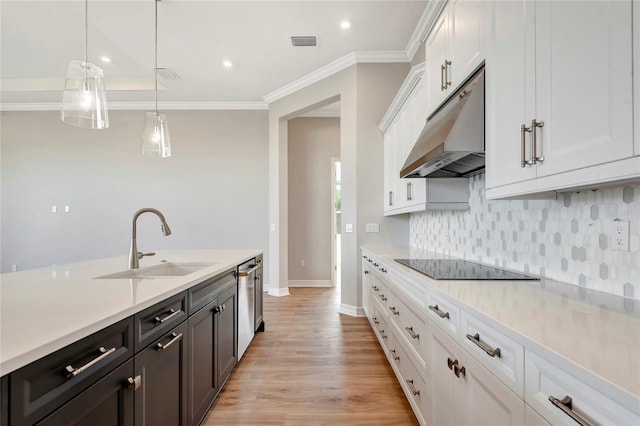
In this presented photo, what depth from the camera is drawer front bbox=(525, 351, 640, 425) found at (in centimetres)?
55

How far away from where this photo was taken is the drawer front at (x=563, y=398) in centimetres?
55

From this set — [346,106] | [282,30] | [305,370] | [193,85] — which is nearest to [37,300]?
[305,370]

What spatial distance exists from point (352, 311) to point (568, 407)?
3.36m

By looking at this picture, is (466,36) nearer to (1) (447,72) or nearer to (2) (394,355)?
(1) (447,72)

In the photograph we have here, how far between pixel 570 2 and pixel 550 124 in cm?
36

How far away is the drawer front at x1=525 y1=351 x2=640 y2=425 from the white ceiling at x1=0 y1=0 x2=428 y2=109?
3350 millimetres

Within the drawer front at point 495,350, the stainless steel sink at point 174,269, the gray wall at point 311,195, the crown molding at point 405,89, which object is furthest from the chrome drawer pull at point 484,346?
the gray wall at point 311,195

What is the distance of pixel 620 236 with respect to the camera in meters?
1.11

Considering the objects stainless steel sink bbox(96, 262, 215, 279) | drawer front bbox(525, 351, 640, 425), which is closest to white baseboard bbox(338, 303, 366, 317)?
stainless steel sink bbox(96, 262, 215, 279)

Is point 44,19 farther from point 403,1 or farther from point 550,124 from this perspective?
point 550,124

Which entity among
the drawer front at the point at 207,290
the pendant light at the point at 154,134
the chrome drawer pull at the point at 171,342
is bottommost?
the chrome drawer pull at the point at 171,342

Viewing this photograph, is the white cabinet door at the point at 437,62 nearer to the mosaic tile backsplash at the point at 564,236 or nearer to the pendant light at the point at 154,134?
the mosaic tile backsplash at the point at 564,236

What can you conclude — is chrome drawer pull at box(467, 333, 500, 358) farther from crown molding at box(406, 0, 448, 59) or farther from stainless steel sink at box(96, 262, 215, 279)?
crown molding at box(406, 0, 448, 59)

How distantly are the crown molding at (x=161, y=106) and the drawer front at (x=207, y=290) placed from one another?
4156 mm
